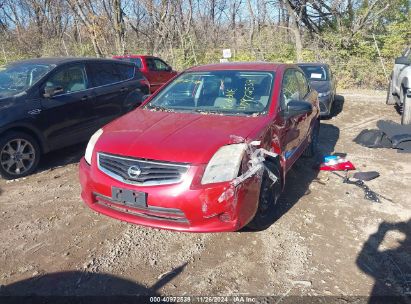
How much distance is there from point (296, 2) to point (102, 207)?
19.5 m

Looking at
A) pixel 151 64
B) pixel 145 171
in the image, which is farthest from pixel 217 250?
pixel 151 64

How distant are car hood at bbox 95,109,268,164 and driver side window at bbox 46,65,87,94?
2.26 m

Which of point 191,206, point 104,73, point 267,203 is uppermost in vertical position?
point 104,73

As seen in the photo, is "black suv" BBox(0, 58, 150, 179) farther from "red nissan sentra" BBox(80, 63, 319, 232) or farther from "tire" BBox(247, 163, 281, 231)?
"tire" BBox(247, 163, 281, 231)

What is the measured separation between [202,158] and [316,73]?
810cm

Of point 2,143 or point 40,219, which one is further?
point 2,143

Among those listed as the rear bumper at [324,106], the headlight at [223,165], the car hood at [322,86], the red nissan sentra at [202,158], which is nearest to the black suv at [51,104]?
the red nissan sentra at [202,158]

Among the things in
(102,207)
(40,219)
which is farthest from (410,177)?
(40,219)

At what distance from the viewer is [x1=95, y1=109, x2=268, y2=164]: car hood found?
301cm

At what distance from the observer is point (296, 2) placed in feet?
64.5

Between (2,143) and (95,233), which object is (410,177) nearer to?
(95,233)

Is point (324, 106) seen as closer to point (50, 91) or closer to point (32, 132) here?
point (50, 91)

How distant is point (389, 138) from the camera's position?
674 cm

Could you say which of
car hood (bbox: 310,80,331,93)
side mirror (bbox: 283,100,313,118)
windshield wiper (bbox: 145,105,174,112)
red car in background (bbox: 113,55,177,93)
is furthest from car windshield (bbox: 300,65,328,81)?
windshield wiper (bbox: 145,105,174,112)
